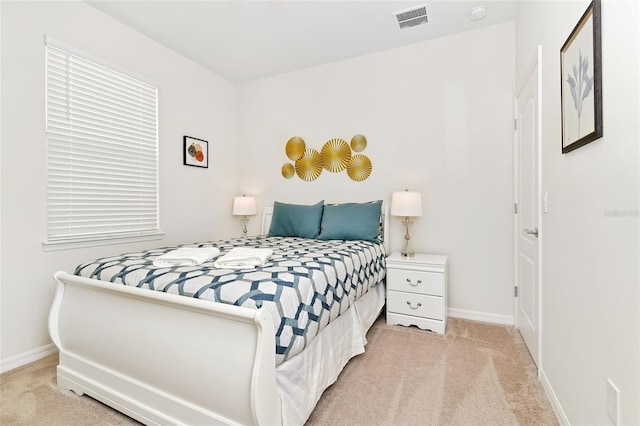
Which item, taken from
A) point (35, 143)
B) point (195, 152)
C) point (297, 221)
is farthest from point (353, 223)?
point (35, 143)

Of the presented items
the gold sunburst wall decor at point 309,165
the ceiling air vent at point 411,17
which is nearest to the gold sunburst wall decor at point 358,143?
the gold sunburst wall decor at point 309,165

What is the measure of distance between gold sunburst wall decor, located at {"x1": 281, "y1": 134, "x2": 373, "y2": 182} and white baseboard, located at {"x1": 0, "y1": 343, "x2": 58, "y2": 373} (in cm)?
263

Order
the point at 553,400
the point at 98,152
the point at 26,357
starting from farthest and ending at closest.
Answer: the point at 98,152 < the point at 26,357 < the point at 553,400

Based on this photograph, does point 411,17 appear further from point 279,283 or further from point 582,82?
point 279,283

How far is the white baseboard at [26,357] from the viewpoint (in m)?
1.98

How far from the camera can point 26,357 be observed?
6.83ft

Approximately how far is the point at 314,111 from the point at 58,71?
91.0 inches

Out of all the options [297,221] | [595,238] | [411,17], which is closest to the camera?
[595,238]

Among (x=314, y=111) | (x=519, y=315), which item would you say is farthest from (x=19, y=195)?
(x=519, y=315)

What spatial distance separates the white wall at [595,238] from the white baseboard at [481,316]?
101 centimetres

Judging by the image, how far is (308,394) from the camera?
148 centimetres

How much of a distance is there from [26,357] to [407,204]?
10.1 ft

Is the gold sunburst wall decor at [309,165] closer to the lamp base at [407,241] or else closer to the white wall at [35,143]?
the lamp base at [407,241]

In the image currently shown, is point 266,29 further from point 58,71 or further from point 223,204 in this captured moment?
point 223,204
